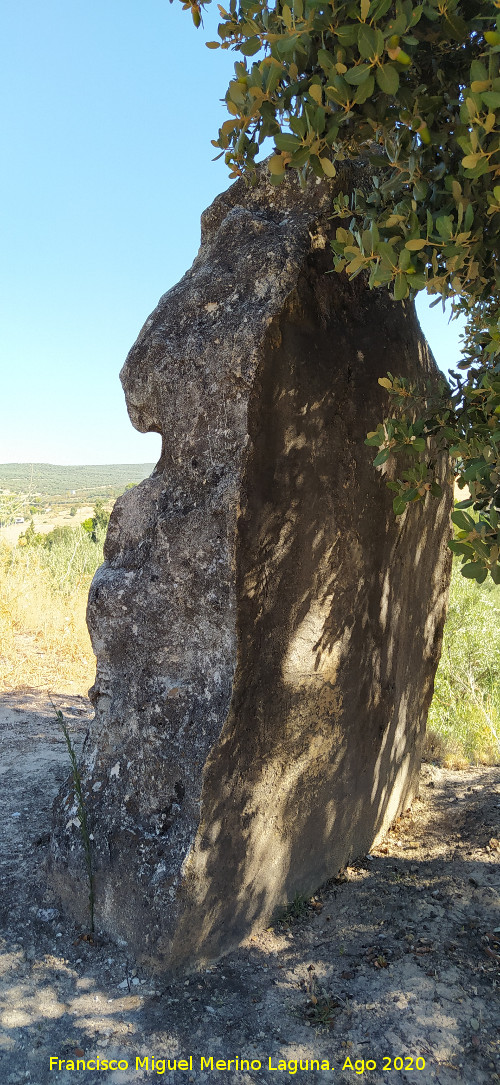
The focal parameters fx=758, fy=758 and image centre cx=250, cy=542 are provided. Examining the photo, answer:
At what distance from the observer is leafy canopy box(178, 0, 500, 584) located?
5.21 feet

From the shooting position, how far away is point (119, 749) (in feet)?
8.59

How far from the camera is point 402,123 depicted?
189 centimetres

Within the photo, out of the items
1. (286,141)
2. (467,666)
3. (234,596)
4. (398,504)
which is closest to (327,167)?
(286,141)

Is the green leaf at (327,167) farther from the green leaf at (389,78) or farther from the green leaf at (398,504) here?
the green leaf at (398,504)

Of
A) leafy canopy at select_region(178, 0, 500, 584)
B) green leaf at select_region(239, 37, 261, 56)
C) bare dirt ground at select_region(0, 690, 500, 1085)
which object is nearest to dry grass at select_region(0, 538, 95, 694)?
bare dirt ground at select_region(0, 690, 500, 1085)

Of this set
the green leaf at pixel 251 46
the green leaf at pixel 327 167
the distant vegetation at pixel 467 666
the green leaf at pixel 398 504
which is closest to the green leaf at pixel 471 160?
the green leaf at pixel 327 167

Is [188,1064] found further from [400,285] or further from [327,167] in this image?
[327,167]

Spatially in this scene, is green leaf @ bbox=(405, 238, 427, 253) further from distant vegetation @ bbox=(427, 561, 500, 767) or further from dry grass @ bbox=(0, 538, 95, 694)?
dry grass @ bbox=(0, 538, 95, 694)

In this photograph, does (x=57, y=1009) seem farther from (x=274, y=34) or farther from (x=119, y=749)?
(x=274, y=34)

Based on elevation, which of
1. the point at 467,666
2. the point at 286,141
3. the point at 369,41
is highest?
the point at 369,41

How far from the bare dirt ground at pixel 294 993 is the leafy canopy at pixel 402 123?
141 cm

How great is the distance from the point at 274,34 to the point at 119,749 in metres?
2.13

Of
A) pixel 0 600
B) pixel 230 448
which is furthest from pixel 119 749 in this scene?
pixel 0 600

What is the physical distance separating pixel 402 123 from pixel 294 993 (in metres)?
2.53
